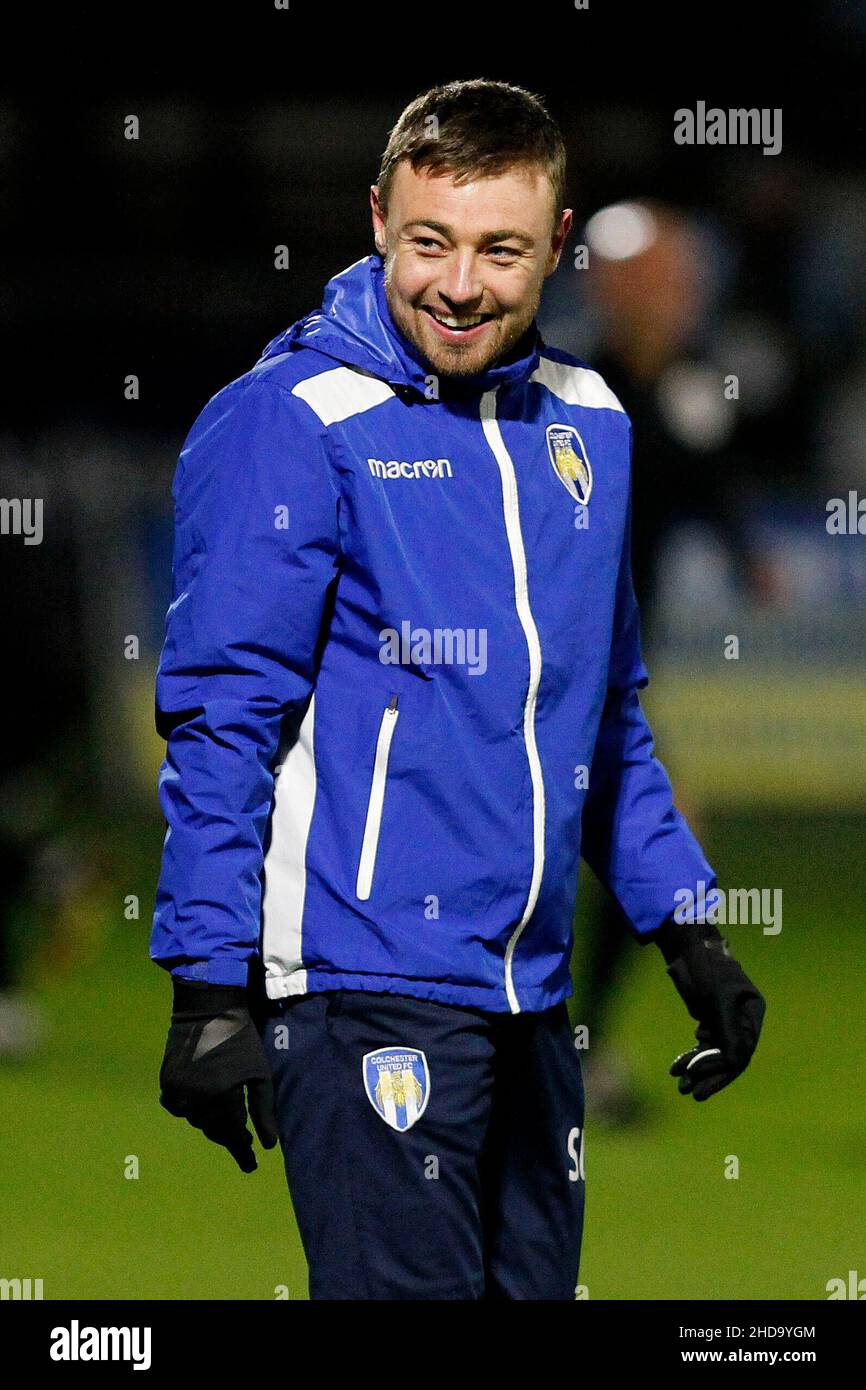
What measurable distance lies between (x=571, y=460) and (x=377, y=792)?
19.7 inches

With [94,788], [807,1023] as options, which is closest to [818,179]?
[94,788]

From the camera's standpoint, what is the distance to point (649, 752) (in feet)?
9.47

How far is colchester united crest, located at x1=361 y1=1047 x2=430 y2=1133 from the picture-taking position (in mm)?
2459

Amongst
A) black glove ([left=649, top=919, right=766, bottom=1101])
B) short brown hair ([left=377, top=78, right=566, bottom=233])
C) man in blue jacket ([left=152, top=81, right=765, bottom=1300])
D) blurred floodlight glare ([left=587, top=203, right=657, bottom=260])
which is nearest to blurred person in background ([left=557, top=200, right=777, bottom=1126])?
blurred floodlight glare ([left=587, top=203, right=657, bottom=260])

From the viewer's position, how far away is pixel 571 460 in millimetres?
2668

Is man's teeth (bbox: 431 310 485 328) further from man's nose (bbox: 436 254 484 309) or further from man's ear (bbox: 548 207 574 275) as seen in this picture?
man's ear (bbox: 548 207 574 275)

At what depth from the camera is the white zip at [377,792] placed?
2480mm

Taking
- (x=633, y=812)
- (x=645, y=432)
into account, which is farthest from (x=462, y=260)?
(x=645, y=432)

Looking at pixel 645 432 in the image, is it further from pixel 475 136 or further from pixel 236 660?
pixel 236 660

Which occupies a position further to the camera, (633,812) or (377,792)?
(633,812)

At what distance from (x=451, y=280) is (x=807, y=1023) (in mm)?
3866

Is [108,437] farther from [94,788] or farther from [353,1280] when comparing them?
[353,1280]

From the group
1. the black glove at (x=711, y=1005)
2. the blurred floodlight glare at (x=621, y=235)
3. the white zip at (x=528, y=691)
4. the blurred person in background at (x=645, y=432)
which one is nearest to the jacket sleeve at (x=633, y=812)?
the black glove at (x=711, y=1005)

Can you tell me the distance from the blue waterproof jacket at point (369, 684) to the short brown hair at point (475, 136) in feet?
0.55
